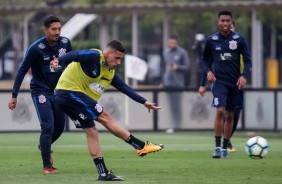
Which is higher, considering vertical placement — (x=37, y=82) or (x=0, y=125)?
(x=37, y=82)

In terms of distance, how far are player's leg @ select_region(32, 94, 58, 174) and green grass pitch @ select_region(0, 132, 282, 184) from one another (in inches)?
6.4

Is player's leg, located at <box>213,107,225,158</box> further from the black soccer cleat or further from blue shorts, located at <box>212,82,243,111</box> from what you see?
the black soccer cleat

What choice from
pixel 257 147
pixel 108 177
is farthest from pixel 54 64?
pixel 257 147

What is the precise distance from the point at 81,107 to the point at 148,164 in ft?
8.22

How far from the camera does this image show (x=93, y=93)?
13.5m

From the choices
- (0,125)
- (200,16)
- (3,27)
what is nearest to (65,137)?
(0,125)

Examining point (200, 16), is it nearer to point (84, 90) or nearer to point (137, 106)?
point (137, 106)

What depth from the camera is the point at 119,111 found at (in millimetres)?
25797

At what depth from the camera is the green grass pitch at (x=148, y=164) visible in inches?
519

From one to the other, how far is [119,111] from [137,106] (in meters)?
0.49

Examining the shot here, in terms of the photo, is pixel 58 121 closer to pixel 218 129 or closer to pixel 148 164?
pixel 148 164

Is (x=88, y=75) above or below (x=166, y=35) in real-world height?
above

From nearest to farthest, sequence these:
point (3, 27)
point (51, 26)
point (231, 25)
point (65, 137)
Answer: point (51, 26), point (231, 25), point (65, 137), point (3, 27)

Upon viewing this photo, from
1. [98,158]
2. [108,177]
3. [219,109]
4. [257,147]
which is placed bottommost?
A: [257,147]
